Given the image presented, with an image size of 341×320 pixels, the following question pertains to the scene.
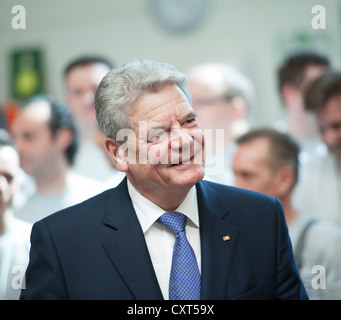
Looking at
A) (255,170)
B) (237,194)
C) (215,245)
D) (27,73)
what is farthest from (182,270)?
(27,73)

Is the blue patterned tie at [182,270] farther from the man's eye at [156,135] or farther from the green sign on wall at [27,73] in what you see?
the green sign on wall at [27,73]

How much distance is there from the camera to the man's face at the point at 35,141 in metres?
2.36

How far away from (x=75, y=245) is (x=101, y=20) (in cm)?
186

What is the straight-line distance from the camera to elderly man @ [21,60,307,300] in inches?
47.4

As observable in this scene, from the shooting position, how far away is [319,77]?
8.69 feet

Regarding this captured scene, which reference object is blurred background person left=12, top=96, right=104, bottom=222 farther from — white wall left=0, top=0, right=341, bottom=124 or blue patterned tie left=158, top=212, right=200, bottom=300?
blue patterned tie left=158, top=212, right=200, bottom=300

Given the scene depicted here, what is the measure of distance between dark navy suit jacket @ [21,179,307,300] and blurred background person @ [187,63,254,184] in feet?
3.42

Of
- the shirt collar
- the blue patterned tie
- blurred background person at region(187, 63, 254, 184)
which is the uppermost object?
blurred background person at region(187, 63, 254, 184)

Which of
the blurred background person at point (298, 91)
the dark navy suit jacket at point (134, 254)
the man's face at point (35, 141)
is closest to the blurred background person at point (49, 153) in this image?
the man's face at point (35, 141)

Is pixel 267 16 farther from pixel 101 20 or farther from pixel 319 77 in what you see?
pixel 101 20

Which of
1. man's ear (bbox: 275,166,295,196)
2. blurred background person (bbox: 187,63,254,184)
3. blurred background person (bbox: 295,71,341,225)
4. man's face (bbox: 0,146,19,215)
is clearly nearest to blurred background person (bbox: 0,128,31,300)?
man's face (bbox: 0,146,19,215)

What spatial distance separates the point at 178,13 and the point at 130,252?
6.09 feet

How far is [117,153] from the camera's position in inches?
51.3
